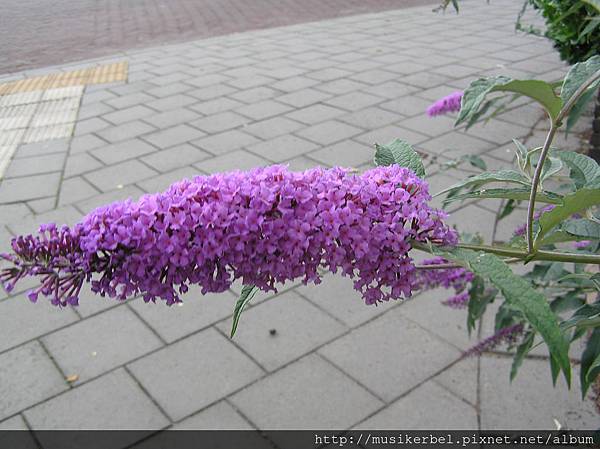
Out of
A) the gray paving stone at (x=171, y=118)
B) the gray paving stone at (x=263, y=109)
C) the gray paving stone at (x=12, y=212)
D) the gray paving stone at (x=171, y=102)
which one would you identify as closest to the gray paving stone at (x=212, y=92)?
the gray paving stone at (x=171, y=102)

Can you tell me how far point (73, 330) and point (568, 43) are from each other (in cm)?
287

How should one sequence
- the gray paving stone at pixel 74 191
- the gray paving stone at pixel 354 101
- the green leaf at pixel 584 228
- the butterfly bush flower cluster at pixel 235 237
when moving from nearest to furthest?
the butterfly bush flower cluster at pixel 235 237, the green leaf at pixel 584 228, the gray paving stone at pixel 74 191, the gray paving stone at pixel 354 101

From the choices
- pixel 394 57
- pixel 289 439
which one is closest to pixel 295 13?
pixel 394 57

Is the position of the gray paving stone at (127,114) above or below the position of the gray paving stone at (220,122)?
below

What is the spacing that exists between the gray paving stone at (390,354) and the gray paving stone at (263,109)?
250cm

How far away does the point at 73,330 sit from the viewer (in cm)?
240

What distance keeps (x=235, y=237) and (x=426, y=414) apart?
1.43 m

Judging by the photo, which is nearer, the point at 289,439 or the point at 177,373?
the point at 289,439

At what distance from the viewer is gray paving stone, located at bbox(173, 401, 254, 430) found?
6.30 feet

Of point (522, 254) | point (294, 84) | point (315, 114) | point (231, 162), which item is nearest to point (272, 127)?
point (315, 114)

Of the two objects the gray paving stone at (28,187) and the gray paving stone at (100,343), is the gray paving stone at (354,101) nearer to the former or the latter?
the gray paving stone at (28,187)

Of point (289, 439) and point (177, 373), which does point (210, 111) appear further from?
point (289, 439)

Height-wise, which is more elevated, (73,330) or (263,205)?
(263,205)

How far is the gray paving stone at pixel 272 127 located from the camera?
4.12m
